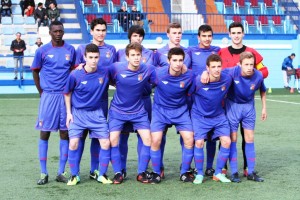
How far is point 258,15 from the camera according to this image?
3259cm

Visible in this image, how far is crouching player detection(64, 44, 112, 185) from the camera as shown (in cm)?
865

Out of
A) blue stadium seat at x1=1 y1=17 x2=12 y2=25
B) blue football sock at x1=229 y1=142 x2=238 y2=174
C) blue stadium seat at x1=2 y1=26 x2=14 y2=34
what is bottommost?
blue football sock at x1=229 y1=142 x2=238 y2=174

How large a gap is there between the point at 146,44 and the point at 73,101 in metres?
21.5

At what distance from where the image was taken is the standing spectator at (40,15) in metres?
29.5

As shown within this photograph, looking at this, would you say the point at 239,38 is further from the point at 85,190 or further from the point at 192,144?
the point at 85,190

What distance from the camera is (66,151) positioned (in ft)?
29.4

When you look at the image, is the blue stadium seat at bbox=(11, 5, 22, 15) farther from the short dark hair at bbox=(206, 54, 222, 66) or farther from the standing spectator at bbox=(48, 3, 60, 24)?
the short dark hair at bbox=(206, 54, 222, 66)

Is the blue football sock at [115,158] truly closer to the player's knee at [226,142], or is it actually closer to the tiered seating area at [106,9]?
the player's knee at [226,142]

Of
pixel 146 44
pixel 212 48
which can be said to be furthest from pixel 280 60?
pixel 212 48

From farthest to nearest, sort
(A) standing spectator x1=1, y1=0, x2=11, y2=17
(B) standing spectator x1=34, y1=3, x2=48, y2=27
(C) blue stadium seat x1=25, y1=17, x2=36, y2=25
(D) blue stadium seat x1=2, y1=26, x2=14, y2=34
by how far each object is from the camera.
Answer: (C) blue stadium seat x1=25, y1=17, x2=36, y2=25, (A) standing spectator x1=1, y1=0, x2=11, y2=17, (D) blue stadium seat x1=2, y1=26, x2=14, y2=34, (B) standing spectator x1=34, y1=3, x2=48, y2=27

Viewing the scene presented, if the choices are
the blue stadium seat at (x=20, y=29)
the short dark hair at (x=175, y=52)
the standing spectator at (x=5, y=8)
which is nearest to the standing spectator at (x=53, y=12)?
the blue stadium seat at (x=20, y=29)

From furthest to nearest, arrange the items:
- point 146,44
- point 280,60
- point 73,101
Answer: point 280,60 → point 146,44 → point 73,101

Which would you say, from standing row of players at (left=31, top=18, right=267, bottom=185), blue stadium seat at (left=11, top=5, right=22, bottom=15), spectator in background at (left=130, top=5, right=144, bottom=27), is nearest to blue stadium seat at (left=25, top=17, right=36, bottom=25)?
blue stadium seat at (left=11, top=5, right=22, bottom=15)

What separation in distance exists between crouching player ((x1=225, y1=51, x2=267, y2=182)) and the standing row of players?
0.02 metres
